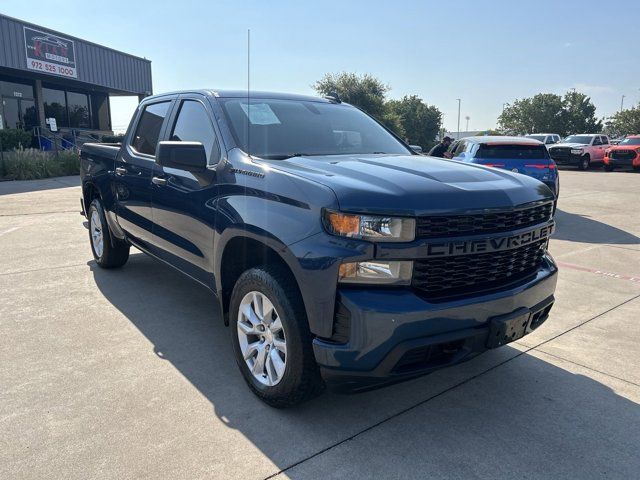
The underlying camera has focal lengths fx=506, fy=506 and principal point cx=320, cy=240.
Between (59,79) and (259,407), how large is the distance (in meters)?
26.9

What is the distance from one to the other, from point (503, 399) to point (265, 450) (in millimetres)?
1500

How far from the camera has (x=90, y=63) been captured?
26.0 m

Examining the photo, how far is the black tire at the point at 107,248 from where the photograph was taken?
18.0 ft

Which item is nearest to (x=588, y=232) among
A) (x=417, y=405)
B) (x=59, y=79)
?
(x=417, y=405)

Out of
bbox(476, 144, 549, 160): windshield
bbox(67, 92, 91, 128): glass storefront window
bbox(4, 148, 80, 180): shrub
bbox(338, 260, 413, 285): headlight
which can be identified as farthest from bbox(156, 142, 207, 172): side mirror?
bbox(67, 92, 91, 128): glass storefront window

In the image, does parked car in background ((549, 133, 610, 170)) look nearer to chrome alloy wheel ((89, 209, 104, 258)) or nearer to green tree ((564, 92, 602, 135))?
chrome alloy wheel ((89, 209, 104, 258))

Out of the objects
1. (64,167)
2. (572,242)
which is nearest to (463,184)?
(572,242)

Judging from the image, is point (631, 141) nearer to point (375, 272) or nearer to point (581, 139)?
point (581, 139)

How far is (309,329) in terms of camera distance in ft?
8.51

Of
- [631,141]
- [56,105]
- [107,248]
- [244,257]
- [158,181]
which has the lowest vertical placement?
[107,248]

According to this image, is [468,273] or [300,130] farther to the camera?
[300,130]

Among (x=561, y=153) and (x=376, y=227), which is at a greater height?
(x=376, y=227)

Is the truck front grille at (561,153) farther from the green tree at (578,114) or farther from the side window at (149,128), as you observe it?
the green tree at (578,114)

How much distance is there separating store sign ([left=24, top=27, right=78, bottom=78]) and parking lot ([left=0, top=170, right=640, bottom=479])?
2162 centimetres
